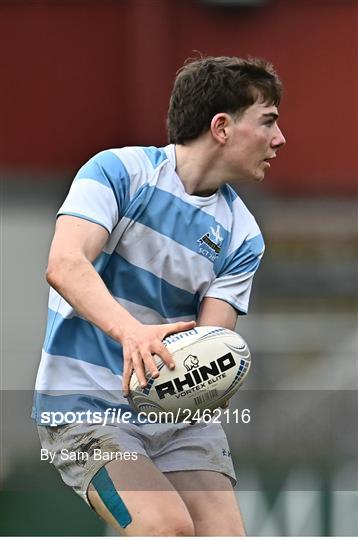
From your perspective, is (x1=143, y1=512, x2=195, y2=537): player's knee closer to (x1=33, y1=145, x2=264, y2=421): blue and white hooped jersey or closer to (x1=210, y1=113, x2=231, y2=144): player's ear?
(x1=33, y1=145, x2=264, y2=421): blue and white hooped jersey

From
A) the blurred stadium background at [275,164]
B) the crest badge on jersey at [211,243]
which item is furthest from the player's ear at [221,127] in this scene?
the blurred stadium background at [275,164]

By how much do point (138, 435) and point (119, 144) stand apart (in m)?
5.09

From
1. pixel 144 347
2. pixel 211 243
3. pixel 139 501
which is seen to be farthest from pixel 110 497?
pixel 211 243

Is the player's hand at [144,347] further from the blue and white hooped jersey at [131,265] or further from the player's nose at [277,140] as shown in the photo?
the player's nose at [277,140]

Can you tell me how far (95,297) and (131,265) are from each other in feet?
1.27

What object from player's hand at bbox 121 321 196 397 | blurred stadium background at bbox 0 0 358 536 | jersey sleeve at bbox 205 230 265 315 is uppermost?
player's hand at bbox 121 321 196 397

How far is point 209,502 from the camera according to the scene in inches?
125

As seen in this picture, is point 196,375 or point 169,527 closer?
point 169,527

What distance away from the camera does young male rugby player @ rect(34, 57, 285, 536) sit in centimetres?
303

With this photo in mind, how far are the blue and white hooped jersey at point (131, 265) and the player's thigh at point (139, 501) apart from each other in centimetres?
25

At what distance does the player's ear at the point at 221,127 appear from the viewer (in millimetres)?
3264

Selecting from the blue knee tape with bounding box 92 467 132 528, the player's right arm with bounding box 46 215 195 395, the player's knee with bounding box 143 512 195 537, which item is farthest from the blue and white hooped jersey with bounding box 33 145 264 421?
the player's knee with bounding box 143 512 195 537

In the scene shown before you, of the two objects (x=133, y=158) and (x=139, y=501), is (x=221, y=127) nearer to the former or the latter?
(x=133, y=158)

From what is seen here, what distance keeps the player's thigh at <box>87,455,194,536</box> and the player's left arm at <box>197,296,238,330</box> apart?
1.57 feet
